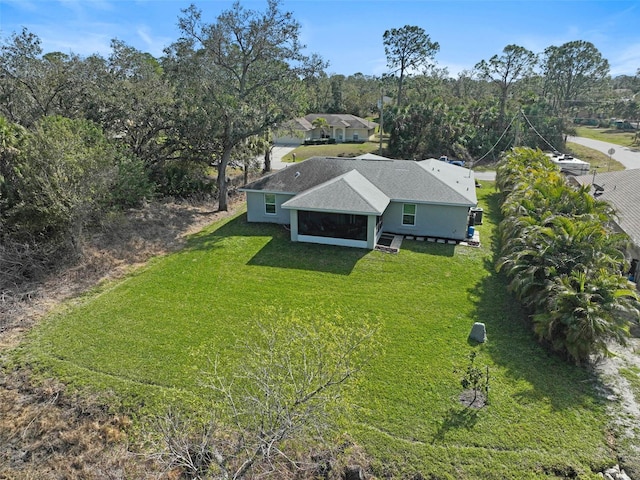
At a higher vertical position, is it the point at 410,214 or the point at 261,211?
the point at 410,214

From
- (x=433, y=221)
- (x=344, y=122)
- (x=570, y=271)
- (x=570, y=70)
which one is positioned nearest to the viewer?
(x=570, y=271)

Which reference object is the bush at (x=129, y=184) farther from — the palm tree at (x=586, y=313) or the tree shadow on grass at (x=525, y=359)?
the palm tree at (x=586, y=313)

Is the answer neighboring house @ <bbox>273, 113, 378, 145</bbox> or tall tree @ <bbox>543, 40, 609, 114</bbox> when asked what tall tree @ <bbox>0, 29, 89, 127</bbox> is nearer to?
neighboring house @ <bbox>273, 113, 378, 145</bbox>

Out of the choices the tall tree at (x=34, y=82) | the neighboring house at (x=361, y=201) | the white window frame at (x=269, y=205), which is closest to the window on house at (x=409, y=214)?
the neighboring house at (x=361, y=201)

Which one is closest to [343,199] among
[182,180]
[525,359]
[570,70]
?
[525,359]

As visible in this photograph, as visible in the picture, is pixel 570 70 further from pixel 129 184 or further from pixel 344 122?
pixel 129 184

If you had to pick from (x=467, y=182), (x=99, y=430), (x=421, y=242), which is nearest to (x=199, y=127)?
(x=421, y=242)
